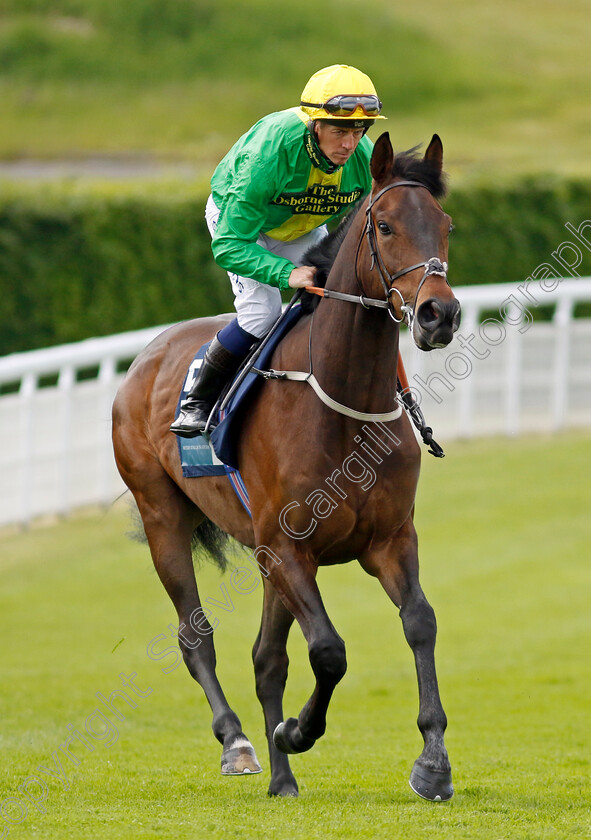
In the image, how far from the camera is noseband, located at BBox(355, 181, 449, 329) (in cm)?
411

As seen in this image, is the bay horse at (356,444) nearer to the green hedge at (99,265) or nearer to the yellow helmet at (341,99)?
the yellow helmet at (341,99)

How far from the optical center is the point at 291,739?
473 cm

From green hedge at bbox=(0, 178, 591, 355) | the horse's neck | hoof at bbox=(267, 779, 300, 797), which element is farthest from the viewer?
green hedge at bbox=(0, 178, 591, 355)

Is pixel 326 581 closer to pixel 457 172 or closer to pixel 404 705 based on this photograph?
pixel 404 705

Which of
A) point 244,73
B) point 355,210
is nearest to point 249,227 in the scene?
point 355,210

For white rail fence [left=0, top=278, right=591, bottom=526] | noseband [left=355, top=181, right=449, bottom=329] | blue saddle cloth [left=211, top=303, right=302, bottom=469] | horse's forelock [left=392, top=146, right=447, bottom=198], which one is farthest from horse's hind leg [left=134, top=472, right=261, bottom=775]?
white rail fence [left=0, top=278, right=591, bottom=526]

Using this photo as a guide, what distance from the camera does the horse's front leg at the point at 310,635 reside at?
444 centimetres

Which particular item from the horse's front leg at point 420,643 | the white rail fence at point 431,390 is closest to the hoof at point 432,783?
the horse's front leg at point 420,643

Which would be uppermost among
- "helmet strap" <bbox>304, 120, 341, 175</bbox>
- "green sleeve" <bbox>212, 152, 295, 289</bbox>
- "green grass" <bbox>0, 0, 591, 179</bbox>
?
"helmet strap" <bbox>304, 120, 341, 175</bbox>

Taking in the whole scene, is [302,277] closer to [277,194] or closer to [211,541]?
[277,194]

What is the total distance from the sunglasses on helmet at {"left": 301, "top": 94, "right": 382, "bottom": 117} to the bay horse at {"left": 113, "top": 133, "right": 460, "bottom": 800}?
0.85 feet

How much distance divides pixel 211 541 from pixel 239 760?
1.23m

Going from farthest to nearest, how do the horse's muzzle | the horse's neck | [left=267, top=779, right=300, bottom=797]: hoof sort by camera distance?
[left=267, top=779, right=300, bottom=797]: hoof, the horse's neck, the horse's muzzle

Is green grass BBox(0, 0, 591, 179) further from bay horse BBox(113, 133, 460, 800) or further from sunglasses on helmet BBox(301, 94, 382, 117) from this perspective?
bay horse BBox(113, 133, 460, 800)
